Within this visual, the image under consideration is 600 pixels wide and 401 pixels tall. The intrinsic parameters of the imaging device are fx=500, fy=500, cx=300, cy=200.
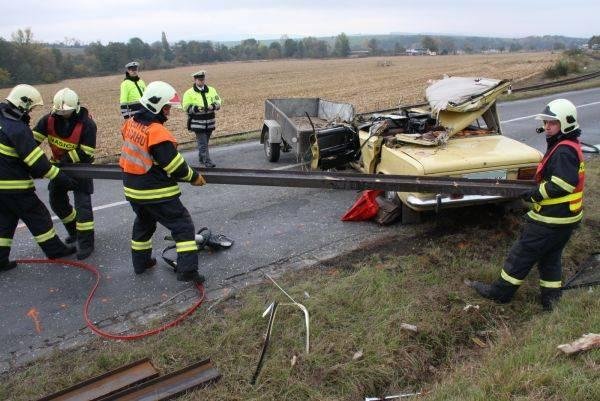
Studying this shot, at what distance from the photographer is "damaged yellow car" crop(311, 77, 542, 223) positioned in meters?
5.33

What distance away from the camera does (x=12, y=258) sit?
5500mm

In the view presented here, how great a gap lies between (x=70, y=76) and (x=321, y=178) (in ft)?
211

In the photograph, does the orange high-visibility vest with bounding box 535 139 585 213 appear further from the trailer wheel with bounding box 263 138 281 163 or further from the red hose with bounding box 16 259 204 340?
the trailer wheel with bounding box 263 138 281 163

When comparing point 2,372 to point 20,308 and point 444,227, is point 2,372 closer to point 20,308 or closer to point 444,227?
point 20,308

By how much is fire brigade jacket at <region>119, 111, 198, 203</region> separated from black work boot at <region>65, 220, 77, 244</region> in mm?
1679

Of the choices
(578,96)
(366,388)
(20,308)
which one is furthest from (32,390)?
(578,96)

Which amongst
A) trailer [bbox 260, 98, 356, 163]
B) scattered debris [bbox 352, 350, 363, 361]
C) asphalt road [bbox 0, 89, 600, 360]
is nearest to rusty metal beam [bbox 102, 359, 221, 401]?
scattered debris [bbox 352, 350, 363, 361]

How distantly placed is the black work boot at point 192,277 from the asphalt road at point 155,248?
110 mm

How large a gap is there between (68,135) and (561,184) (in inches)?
188

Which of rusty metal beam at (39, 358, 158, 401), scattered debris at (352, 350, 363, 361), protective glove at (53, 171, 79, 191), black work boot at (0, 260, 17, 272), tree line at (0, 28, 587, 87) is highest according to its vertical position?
tree line at (0, 28, 587, 87)

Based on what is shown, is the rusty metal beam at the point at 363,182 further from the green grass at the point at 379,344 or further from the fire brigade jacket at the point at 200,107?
the fire brigade jacket at the point at 200,107

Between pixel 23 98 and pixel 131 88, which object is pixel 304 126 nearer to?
pixel 131 88

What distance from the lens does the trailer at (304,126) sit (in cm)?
699

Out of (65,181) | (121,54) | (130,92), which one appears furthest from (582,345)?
(121,54)
